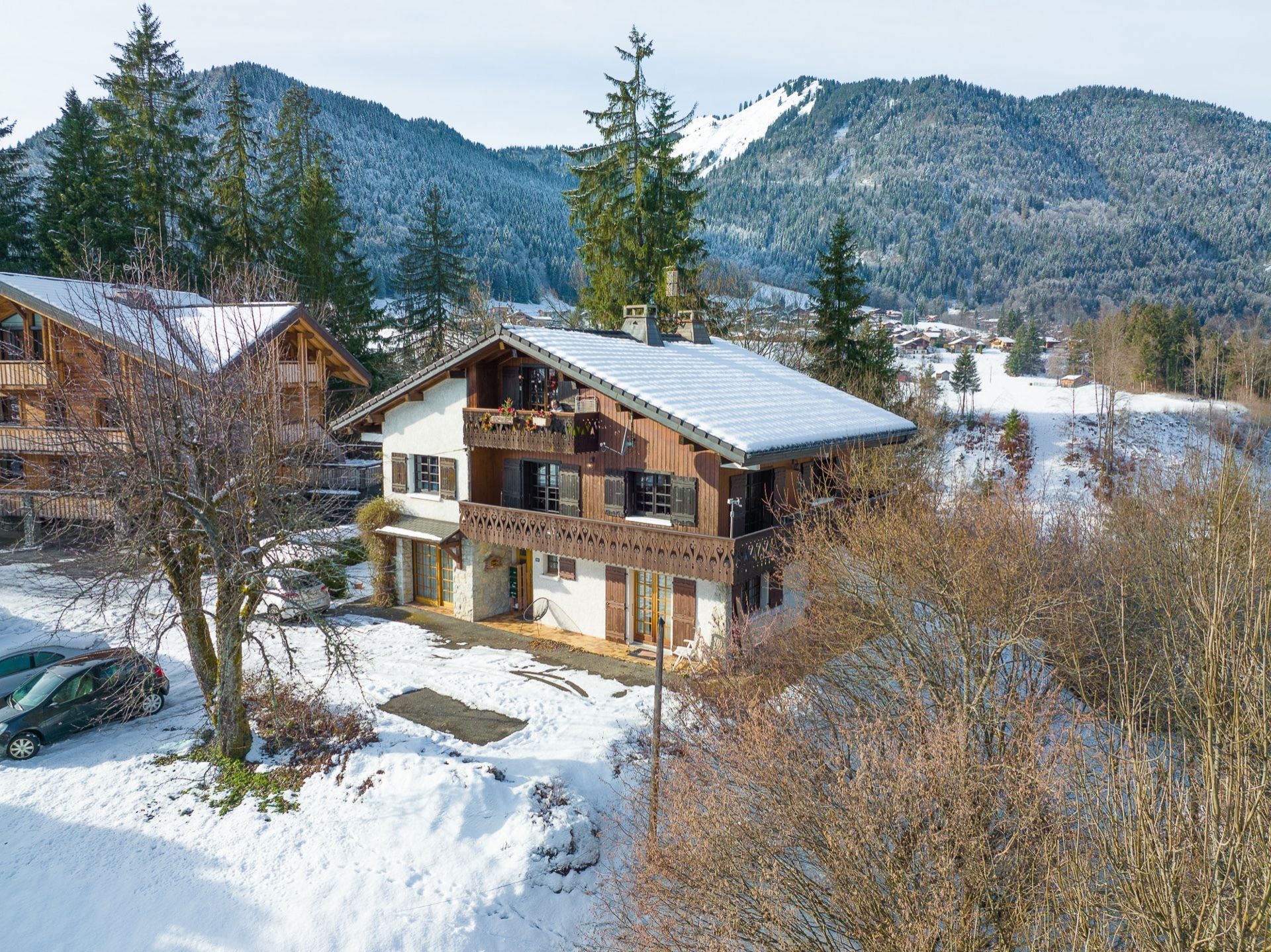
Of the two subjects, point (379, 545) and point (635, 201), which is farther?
point (635, 201)

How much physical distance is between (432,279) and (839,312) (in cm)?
2658

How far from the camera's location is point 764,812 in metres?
9.53

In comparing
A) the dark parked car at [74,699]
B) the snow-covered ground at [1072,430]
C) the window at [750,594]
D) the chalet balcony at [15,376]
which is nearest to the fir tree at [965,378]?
the snow-covered ground at [1072,430]

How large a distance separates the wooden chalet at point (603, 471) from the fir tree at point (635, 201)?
11872mm

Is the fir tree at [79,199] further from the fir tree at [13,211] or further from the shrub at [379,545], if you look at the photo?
the shrub at [379,545]

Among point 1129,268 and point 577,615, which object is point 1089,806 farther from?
point 1129,268

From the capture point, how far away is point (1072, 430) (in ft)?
199

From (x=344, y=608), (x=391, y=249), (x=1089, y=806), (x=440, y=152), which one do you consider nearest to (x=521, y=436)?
(x=344, y=608)

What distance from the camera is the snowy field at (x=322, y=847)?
12.6m

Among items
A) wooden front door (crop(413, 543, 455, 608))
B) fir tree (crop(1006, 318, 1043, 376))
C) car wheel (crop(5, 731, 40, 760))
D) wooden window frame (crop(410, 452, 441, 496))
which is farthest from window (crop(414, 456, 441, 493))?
fir tree (crop(1006, 318, 1043, 376))

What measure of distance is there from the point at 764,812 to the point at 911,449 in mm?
24245

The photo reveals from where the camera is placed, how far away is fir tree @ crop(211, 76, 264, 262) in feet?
140

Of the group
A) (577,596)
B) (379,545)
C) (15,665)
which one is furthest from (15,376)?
(577,596)

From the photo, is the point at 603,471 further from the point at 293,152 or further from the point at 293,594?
Result: the point at 293,152
